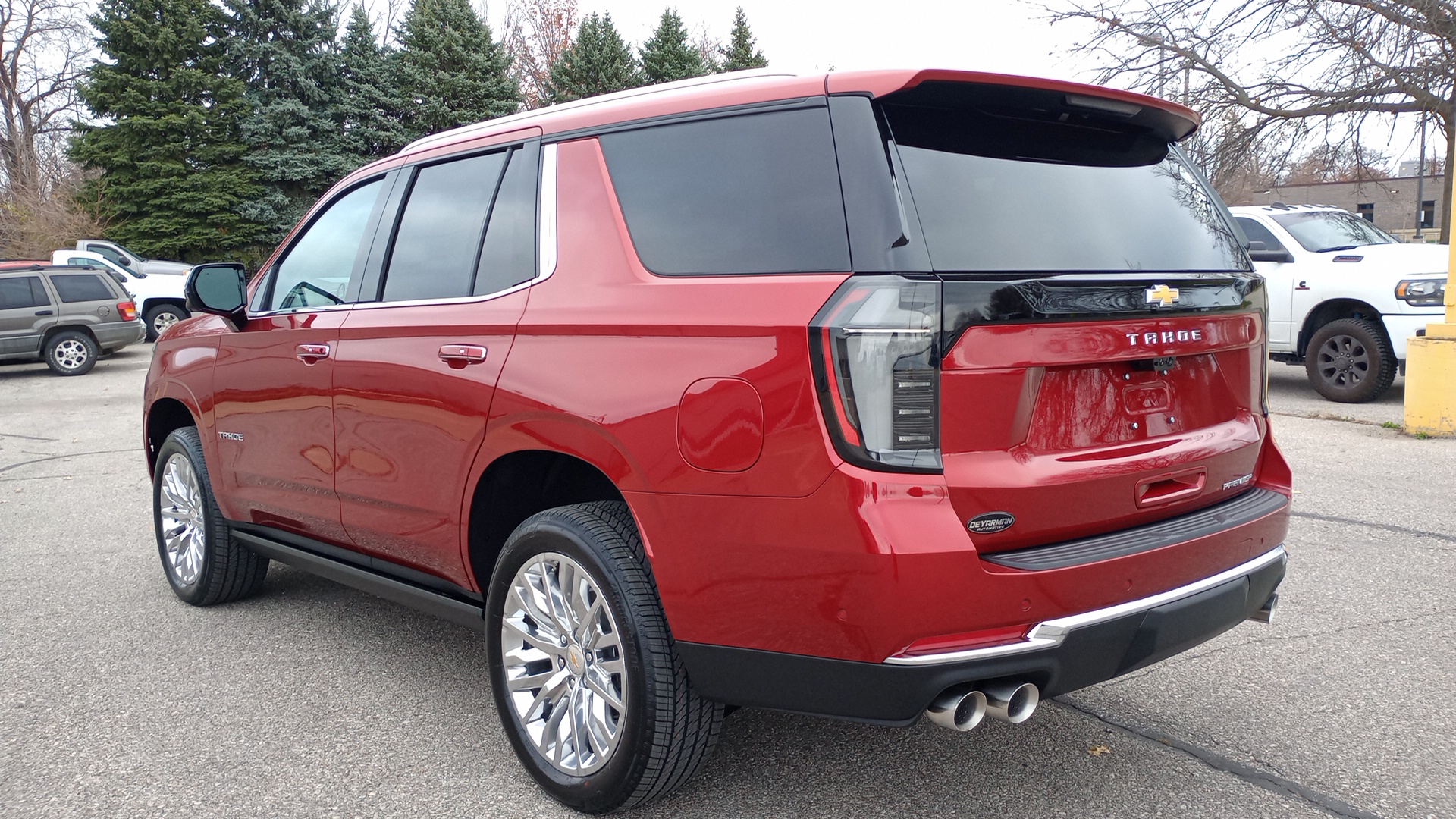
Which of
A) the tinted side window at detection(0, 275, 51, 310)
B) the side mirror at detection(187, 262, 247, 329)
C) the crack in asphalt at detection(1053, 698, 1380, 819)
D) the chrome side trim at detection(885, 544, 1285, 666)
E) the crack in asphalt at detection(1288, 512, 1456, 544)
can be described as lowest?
the crack in asphalt at detection(1288, 512, 1456, 544)

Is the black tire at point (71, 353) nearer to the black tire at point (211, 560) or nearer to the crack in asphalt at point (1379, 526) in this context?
the black tire at point (211, 560)

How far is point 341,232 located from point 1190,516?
3.10m

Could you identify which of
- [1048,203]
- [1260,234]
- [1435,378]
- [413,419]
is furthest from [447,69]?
[1048,203]

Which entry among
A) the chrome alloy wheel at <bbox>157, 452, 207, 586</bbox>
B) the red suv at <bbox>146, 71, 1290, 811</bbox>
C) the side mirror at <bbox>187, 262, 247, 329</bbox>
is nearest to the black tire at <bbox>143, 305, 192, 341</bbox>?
the chrome alloy wheel at <bbox>157, 452, 207, 586</bbox>

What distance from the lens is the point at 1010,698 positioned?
2.32 meters

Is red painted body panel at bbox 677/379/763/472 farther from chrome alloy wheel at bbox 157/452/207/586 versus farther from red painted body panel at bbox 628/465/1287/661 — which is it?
chrome alloy wheel at bbox 157/452/207/586

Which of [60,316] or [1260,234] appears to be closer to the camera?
[1260,234]

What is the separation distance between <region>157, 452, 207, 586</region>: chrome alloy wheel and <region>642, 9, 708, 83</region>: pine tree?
3762 cm

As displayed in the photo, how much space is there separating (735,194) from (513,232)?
0.87 m

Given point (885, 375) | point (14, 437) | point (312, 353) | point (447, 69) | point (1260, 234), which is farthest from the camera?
point (447, 69)

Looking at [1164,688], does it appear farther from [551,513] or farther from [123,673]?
[123,673]

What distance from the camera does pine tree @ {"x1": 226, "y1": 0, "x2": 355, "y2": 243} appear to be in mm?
33344

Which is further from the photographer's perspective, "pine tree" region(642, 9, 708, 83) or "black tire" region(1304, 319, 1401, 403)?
"pine tree" region(642, 9, 708, 83)

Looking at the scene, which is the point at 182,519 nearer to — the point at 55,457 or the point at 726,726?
the point at 726,726
